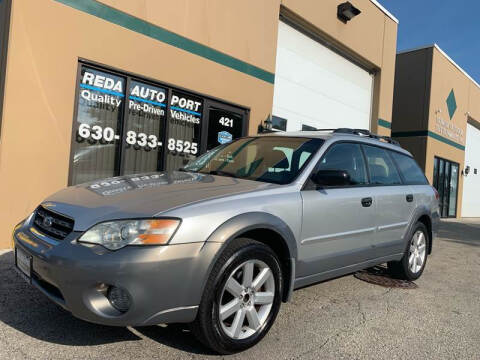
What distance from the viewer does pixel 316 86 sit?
10773 millimetres

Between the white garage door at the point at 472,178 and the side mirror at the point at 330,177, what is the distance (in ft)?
66.1

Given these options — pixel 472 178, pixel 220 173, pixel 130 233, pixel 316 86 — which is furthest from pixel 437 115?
pixel 130 233

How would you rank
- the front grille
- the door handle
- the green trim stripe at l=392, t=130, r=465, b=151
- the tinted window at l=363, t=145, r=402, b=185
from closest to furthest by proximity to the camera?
the front grille
the door handle
the tinted window at l=363, t=145, r=402, b=185
the green trim stripe at l=392, t=130, r=465, b=151

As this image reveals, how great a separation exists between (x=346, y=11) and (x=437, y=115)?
330 inches

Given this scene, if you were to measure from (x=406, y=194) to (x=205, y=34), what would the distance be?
4693 millimetres

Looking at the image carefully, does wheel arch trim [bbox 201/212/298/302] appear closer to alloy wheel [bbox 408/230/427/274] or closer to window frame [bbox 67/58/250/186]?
alloy wheel [bbox 408/230/427/274]

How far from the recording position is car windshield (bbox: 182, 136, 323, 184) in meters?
3.39

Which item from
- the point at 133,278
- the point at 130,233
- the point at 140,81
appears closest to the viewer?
the point at 133,278

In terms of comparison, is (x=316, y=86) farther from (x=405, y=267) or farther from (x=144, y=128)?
(x=405, y=267)

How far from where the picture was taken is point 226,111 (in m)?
8.01

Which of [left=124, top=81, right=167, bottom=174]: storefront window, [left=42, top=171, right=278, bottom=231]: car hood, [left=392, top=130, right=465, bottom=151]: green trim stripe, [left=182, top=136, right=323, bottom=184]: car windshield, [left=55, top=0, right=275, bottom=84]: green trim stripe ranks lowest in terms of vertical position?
[left=42, top=171, right=278, bottom=231]: car hood

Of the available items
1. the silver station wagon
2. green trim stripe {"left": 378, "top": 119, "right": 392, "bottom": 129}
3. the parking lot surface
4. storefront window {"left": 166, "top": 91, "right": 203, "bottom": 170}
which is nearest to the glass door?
green trim stripe {"left": 378, "top": 119, "right": 392, "bottom": 129}

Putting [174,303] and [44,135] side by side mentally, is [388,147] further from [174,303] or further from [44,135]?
[44,135]

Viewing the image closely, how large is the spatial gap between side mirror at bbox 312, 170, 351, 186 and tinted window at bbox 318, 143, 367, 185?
16 centimetres
